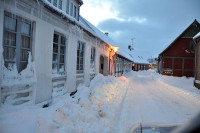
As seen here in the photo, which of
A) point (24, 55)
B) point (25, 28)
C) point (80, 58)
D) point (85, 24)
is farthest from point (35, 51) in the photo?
point (85, 24)

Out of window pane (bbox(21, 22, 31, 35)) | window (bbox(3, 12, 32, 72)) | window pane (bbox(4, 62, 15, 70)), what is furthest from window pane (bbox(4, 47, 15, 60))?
window pane (bbox(21, 22, 31, 35))

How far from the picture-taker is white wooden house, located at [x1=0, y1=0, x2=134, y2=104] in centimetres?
368

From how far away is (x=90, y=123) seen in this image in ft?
11.7

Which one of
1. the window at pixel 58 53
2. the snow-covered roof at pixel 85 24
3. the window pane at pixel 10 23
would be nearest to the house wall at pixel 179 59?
the snow-covered roof at pixel 85 24

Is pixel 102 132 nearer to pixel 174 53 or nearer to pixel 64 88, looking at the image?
pixel 64 88

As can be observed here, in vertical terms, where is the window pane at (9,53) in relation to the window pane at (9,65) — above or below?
above

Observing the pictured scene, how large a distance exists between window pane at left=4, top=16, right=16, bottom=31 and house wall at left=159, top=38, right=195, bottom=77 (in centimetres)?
1982

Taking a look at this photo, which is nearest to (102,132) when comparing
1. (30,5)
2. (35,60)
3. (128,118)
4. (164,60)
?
(128,118)

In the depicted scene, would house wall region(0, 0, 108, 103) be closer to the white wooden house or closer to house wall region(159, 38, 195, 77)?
the white wooden house

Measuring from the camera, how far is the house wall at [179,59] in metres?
19.0

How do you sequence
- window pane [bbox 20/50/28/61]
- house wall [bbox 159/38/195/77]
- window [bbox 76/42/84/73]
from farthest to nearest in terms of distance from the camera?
1. house wall [bbox 159/38/195/77]
2. window [bbox 76/42/84/73]
3. window pane [bbox 20/50/28/61]

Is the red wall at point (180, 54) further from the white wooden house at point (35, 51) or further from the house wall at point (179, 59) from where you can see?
the white wooden house at point (35, 51)

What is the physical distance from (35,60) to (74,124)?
7.79ft

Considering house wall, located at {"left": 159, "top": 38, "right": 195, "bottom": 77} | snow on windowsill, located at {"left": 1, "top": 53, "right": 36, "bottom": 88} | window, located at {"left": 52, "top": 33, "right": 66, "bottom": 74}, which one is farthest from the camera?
house wall, located at {"left": 159, "top": 38, "right": 195, "bottom": 77}
